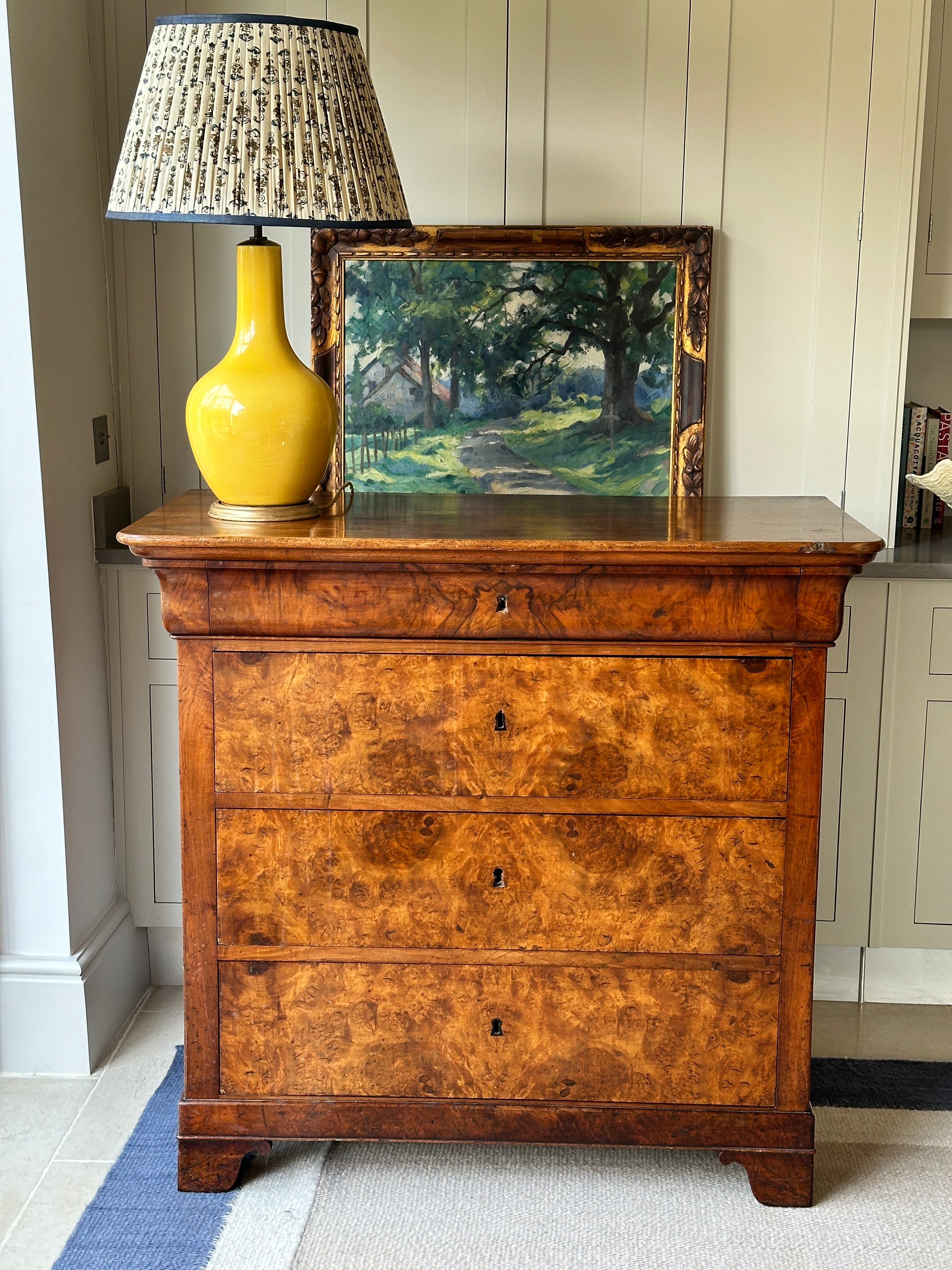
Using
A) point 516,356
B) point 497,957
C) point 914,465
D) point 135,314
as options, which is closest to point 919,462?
point 914,465

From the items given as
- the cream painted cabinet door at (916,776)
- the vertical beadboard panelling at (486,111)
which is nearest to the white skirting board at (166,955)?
the cream painted cabinet door at (916,776)

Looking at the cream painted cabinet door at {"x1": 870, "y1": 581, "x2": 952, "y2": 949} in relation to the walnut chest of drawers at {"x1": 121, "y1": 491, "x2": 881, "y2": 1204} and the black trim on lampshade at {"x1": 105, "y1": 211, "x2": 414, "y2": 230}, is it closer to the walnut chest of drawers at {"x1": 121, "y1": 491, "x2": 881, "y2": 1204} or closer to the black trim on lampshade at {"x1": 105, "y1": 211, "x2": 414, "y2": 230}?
the walnut chest of drawers at {"x1": 121, "y1": 491, "x2": 881, "y2": 1204}

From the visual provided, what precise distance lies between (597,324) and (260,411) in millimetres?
881

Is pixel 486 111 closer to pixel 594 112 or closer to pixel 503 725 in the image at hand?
pixel 594 112

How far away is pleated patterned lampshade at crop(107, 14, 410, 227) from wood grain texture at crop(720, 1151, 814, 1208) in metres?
1.64

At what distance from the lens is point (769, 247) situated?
249cm

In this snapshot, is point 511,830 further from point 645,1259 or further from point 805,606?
point 645,1259

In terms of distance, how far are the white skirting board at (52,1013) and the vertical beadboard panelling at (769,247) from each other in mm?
1628

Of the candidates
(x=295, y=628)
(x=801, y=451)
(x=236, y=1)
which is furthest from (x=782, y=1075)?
(x=236, y=1)

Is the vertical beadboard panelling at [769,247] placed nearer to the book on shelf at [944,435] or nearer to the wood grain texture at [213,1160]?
the book on shelf at [944,435]

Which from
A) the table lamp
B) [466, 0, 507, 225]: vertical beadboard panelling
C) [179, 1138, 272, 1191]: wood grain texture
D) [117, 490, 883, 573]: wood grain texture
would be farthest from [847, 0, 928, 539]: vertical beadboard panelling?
[179, 1138, 272, 1191]: wood grain texture

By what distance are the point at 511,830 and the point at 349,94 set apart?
3.80 ft

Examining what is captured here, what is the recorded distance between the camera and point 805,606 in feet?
6.25

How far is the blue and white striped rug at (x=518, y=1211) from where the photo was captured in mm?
1960
